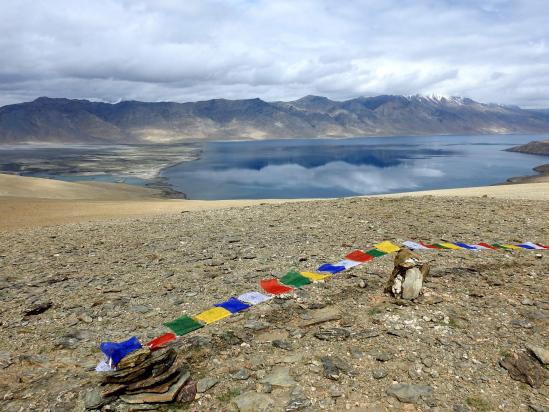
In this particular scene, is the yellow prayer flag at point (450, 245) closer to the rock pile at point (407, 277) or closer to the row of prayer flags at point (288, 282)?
the row of prayer flags at point (288, 282)

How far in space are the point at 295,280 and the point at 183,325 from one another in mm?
2997

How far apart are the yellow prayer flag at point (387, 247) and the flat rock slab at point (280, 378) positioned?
245 inches

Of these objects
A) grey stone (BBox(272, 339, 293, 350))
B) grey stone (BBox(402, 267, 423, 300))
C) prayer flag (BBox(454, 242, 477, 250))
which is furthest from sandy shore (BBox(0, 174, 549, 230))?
grey stone (BBox(402, 267, 423, 300))

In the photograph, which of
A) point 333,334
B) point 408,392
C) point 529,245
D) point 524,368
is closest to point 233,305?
point 333,334

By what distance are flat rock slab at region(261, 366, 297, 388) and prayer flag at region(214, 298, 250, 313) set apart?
6.72 ft

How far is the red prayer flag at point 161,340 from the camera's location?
23.6 ft

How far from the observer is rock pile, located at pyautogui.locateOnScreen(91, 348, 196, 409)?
5871 millimetres

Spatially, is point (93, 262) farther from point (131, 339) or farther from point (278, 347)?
point (278, 347)

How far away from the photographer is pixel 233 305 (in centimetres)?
868

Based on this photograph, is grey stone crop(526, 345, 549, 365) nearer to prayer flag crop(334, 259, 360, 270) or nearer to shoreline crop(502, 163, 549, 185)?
prayer flag crop(334, 259, 360, 270)

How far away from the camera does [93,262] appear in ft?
41.1

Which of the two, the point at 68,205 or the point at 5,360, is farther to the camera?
the point at 68,205

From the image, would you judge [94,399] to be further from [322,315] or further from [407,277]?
[407,277]

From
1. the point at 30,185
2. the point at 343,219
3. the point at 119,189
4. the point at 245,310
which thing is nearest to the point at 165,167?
the point at 119,189
